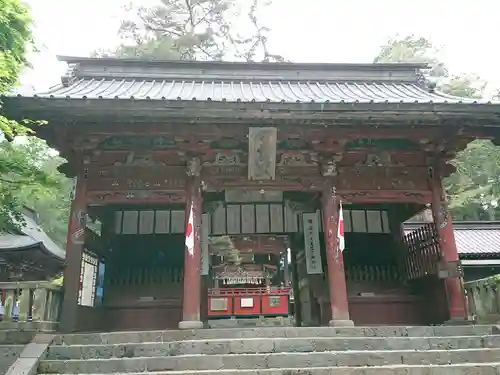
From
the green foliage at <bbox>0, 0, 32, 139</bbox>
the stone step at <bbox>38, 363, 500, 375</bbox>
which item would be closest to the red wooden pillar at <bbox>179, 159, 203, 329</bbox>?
the stone step at <bbox>38, 363, 500, 375</bbox>

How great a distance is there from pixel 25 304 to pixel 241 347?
343 cm

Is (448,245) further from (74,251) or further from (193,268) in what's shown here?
(74,251)

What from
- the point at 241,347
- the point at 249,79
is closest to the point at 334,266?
the point at 241,347

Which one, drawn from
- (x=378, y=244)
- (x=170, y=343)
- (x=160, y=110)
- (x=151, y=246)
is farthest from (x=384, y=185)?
(x=151, y=246)

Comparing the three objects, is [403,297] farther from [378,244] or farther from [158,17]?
[158,17]

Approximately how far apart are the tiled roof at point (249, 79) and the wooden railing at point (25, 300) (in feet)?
15.8

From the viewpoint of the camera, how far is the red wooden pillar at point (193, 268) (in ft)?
23.8

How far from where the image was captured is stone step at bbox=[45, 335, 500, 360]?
596 cm

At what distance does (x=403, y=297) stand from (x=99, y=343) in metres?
7.08

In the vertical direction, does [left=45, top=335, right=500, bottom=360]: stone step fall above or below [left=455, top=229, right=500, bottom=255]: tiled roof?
below

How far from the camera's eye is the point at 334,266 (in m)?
7.88

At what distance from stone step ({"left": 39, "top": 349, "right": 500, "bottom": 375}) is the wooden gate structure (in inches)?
58.2

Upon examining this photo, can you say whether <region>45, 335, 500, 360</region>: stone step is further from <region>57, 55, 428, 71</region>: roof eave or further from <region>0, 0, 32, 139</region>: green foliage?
<region>57, 55, 428, 71</region>: roof eave

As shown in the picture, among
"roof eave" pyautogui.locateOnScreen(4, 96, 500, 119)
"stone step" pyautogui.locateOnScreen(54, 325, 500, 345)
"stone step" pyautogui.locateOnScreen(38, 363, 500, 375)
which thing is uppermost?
"roof eave" pyautogui.locateOnScreen(4, 96, 500, 119)
